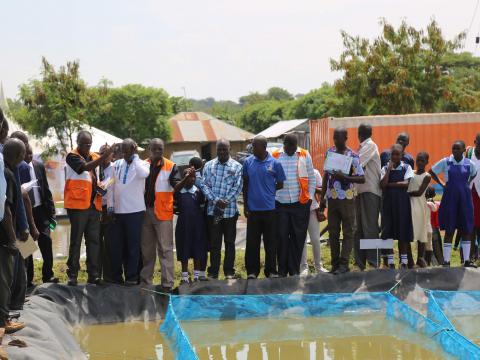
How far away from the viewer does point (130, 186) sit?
8.75m

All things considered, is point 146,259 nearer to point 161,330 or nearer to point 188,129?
point 161,330

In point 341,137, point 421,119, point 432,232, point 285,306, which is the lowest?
point 285,306

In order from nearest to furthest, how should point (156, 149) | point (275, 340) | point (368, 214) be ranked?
point (275, 340) < point (156, 149) < point (368, 214)

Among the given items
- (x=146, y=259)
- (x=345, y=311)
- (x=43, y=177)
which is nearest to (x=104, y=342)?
(x=146, y=259)

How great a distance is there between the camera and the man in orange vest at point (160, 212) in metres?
8.90

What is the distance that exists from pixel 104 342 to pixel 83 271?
2112mm

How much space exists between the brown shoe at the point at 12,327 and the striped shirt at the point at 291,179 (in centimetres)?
377

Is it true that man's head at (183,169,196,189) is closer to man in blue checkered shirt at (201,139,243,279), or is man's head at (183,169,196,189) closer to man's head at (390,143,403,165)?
man in blue checkered shirt at (201,139,243,279)

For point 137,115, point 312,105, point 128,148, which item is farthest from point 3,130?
point 312,105

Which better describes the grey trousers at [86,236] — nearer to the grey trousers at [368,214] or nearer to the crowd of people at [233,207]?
the crowd of people at [233,207]

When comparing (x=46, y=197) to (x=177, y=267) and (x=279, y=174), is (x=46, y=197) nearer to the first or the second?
(x=177, y=267)

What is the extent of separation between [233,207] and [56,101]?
17.1 metres

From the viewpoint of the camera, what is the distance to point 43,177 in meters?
8.57

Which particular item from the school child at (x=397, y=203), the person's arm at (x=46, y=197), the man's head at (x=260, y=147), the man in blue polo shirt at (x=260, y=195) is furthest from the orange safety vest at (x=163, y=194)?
the school child at (x=397, y=203)
